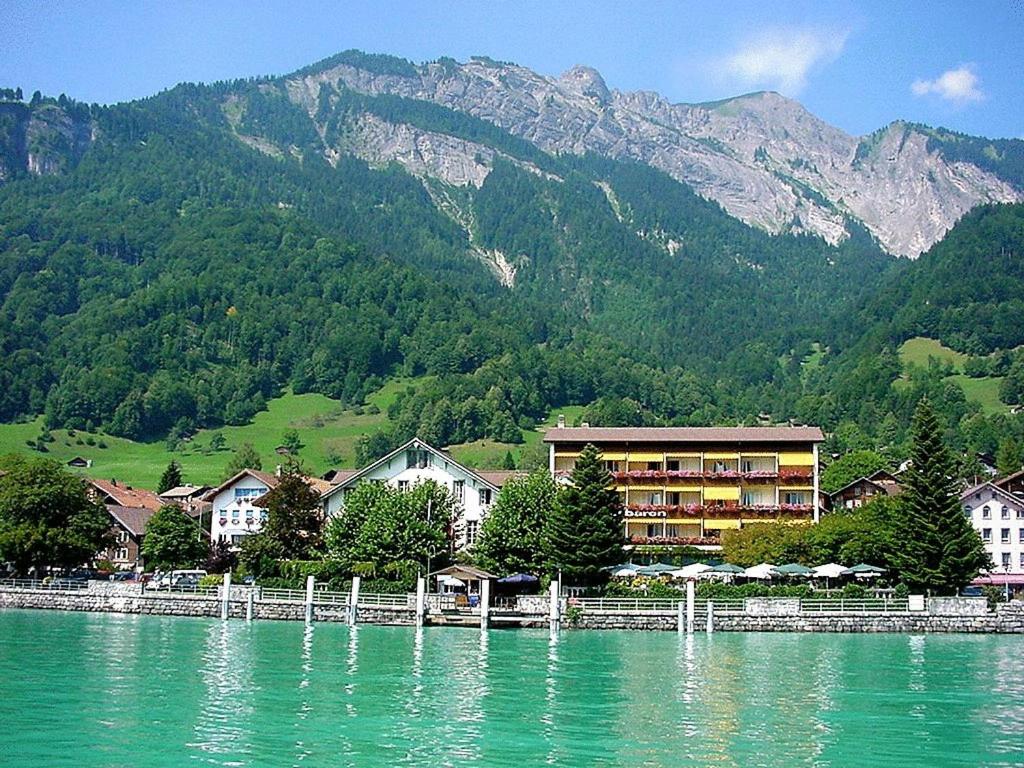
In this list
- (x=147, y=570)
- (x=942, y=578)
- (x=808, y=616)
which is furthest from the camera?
(x=147, y=570)

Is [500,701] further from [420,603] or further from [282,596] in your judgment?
[282,596]

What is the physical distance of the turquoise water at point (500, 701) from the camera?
1182 inches

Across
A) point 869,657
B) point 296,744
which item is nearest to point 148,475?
point 869,657

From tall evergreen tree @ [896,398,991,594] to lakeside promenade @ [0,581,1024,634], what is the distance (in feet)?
13.3

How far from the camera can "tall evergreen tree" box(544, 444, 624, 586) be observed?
75438 mm

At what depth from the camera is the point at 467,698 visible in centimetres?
3931

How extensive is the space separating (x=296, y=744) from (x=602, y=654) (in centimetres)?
2557

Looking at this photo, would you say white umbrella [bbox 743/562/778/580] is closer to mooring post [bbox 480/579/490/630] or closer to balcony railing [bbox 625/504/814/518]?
balcony railing [bbox 625/504/814/518]

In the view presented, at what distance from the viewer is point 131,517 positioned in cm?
12438

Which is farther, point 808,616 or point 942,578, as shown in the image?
point 942,578

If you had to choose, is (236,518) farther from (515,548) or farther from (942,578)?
(942,578)

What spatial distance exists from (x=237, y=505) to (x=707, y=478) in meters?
40.5

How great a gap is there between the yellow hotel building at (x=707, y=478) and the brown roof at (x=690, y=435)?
0.08 metres

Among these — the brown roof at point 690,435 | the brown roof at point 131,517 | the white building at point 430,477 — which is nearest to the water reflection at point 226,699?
the white building at point 430,477
